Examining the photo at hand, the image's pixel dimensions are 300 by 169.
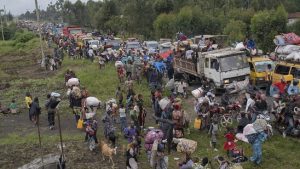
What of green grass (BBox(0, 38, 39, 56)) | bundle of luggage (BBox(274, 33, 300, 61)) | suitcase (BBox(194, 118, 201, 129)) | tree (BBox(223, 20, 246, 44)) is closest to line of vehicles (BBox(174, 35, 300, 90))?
bundle of luggage (BBox(274, 33, 300, 61))

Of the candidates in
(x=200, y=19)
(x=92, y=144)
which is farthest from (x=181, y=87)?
(x=200, y=19)

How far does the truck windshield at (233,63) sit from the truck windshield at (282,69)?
5.52ft

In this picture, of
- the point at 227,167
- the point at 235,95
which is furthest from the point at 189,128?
the point at 227,167

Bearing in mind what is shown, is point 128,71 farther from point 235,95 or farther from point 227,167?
point 227,167

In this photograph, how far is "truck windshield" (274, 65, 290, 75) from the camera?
69.7 feet

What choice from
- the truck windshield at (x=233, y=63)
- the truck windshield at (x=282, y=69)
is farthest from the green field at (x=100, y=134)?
the truck windshield at (x=282, y=69)

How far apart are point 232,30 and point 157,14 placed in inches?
880

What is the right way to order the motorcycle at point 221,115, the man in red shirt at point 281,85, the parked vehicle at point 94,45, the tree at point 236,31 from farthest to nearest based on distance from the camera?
the parked vehicle at point 94,45, the tree at point 236,31, the man in red shirt at point 281,85, the motorcycle at point 221,115

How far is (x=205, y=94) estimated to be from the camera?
19.2 m

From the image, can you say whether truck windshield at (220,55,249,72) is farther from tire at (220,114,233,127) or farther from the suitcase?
the suitcase

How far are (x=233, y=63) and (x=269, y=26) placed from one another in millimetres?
15719

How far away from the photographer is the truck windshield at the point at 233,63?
22891 millimetres

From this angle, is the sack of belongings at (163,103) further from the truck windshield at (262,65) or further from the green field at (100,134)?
the truck windshield at (262,65)

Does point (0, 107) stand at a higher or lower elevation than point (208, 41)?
lower
